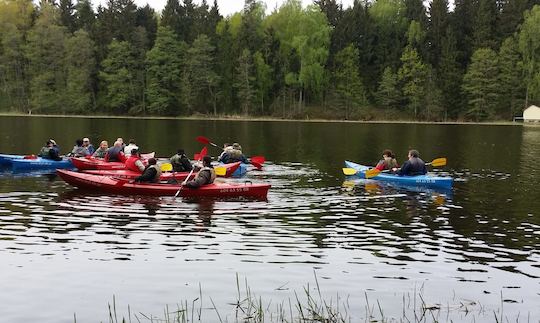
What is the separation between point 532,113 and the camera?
3078 inches

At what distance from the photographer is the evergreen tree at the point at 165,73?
295 ft

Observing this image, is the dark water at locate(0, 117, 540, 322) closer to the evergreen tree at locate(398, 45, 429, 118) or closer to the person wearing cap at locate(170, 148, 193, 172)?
the person wearing cap at locate(170, 148, 193, 172)

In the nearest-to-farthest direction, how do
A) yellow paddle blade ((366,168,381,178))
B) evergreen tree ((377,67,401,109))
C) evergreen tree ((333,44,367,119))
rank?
yellow paddle blade ((366,168,381,178)) → evergreen tree ((377,67,401,109)) → evergreen tree ((333,44,367,119))

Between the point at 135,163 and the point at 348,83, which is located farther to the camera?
the point at 348,83

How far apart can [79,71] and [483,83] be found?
202 ft

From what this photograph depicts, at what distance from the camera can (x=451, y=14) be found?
293 feet

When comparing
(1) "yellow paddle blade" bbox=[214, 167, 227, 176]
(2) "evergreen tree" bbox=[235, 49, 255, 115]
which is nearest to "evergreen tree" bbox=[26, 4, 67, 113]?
(2) "evergreen tree" bbox=[235, 49, 255, 115]

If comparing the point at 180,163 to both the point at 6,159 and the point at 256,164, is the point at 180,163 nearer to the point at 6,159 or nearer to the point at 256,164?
the point at 256,164

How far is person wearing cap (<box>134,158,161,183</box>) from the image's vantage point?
67.1ft

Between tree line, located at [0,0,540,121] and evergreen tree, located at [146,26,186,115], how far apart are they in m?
0.18

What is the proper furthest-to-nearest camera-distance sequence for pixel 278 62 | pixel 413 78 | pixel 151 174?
pixel 278 62, pixel 413 78, pixel 151 174

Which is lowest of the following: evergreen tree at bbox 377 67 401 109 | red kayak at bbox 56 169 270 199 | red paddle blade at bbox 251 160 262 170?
red kayak at bbox 56 169 270 199

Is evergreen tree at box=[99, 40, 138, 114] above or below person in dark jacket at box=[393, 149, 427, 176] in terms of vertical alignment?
above

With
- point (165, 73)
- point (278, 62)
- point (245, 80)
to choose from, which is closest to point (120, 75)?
point (165, 73)
